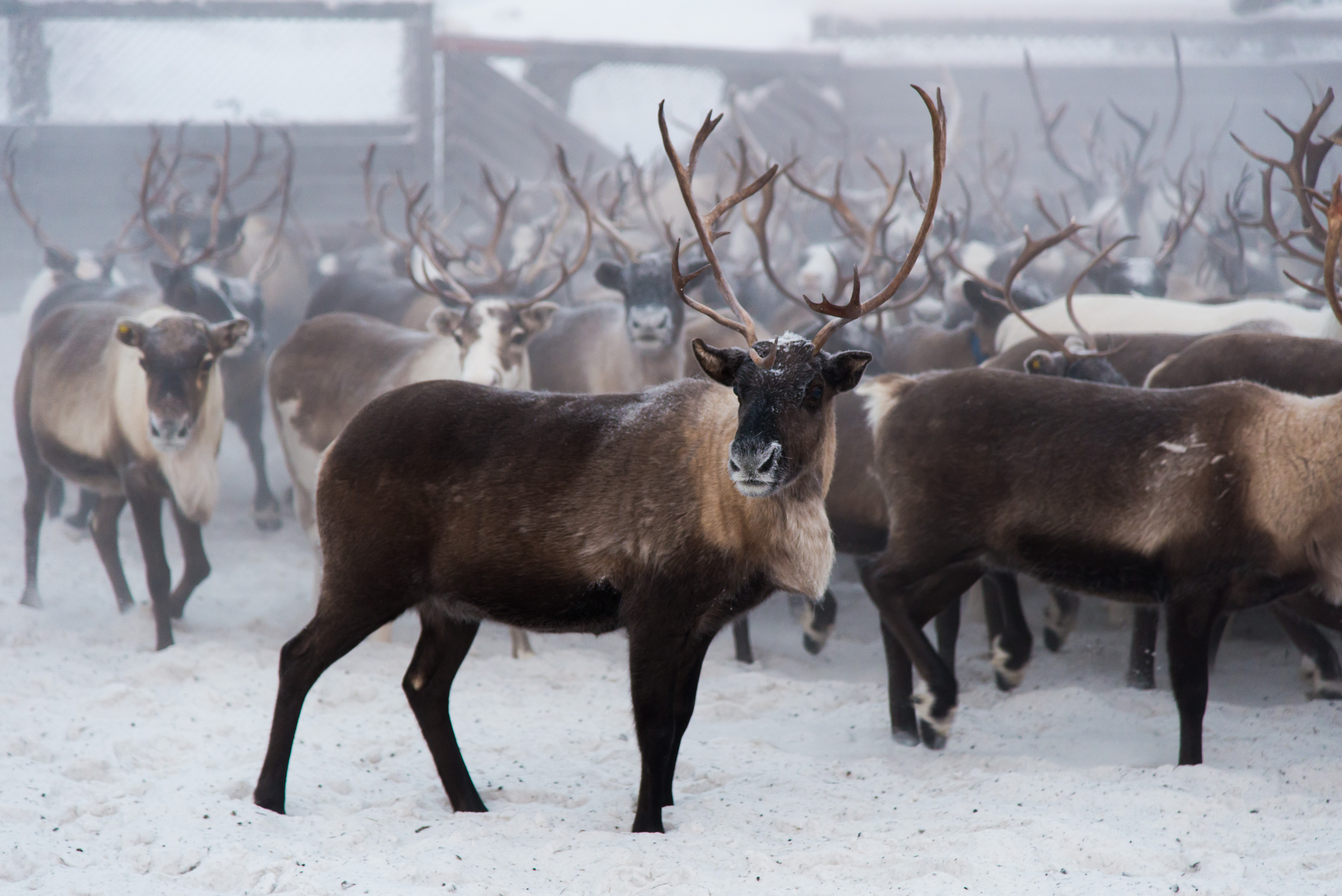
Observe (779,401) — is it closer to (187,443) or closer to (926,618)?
(926,618)

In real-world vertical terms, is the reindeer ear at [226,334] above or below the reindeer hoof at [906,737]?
above

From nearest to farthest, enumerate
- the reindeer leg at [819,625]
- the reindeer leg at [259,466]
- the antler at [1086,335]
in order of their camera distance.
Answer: the antler at [1086,335] → the reindeer leg at [819,625] → the reindeer leg at [259,466]

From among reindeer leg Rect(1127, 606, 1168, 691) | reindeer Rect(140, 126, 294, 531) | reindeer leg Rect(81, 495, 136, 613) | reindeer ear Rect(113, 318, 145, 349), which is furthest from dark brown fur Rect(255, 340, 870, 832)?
reindeer Rect(140, 126, 294, 531)

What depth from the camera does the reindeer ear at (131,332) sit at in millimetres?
6098

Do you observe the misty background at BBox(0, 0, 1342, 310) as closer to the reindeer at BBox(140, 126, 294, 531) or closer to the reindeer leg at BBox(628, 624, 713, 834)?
the reindeer at BBox(140, 126, 294, 531)

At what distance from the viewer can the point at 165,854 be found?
10.4ft

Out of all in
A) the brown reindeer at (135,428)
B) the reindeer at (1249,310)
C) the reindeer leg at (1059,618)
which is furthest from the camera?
the reindeer at (1249,310)

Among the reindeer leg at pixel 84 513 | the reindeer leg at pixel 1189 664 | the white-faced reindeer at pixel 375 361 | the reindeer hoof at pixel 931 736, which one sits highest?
the white-faced reindeer at pixel 375 361

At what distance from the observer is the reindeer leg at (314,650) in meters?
3.69

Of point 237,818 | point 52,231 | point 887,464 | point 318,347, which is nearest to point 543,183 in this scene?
point 52,231

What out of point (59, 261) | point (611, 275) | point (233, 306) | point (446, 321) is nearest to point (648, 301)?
point (611, 275)

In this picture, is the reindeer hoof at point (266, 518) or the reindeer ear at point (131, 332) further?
the reindeer hoof at point (266, 518)

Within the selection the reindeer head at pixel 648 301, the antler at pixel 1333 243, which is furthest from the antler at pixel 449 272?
the antler at pixel 1333 243

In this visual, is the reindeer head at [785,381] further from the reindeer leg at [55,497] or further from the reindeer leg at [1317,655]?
the reindeer leg at [55,497]
